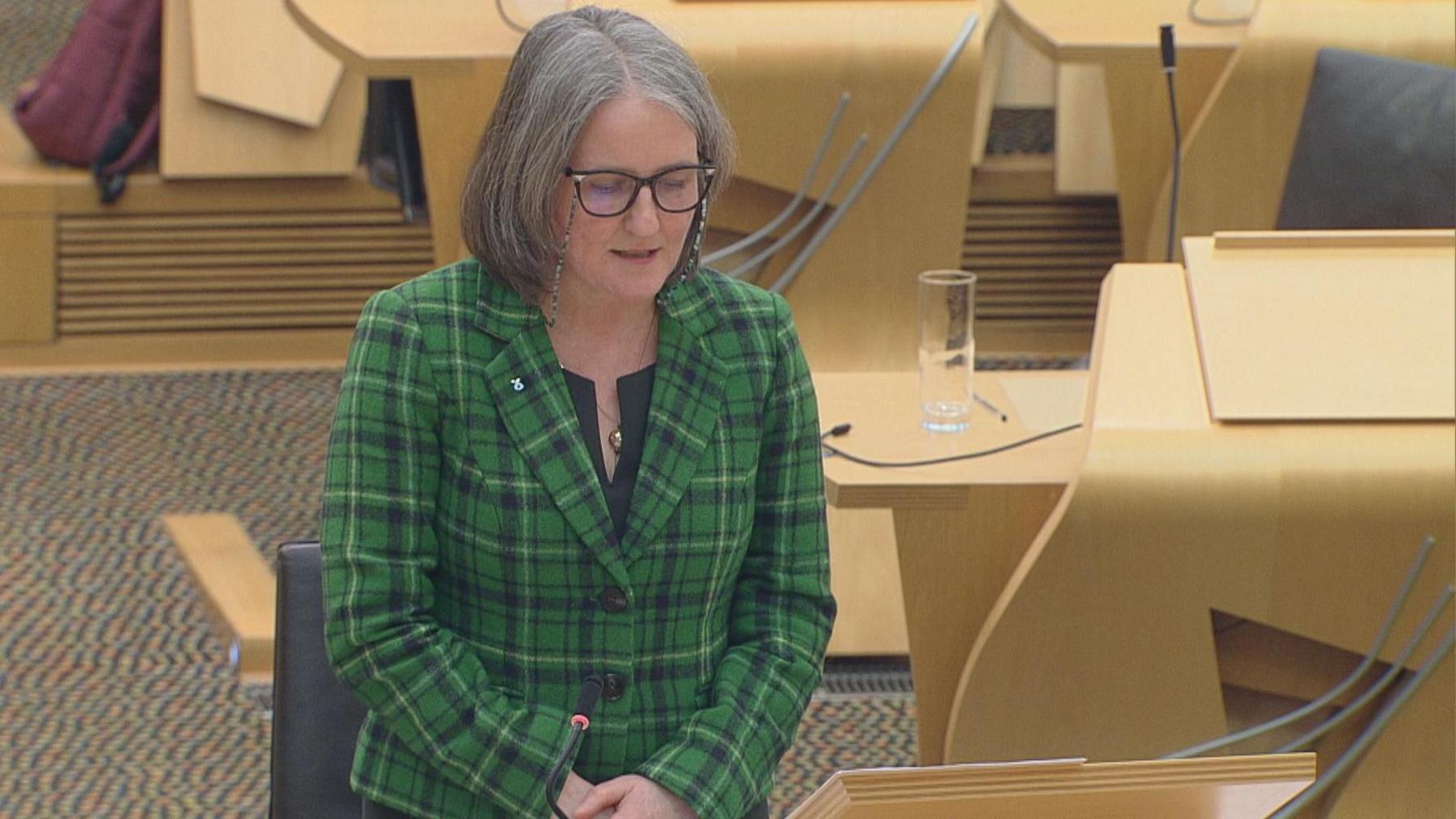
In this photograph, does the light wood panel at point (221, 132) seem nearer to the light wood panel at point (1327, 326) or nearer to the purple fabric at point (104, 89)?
the purple fabric at point (104, 89)

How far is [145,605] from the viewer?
3482mm

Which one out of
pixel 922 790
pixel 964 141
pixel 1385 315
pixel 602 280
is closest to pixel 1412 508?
pixel 1385 315

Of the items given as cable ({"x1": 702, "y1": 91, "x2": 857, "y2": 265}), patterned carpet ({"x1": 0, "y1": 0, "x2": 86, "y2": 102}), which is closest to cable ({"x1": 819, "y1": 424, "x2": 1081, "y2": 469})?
cable ({"x1": 702, "y1": 91, "x2": 857, "y2": 265})

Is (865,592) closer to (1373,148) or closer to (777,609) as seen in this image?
(1373,148)

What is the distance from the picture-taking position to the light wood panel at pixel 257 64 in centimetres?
470

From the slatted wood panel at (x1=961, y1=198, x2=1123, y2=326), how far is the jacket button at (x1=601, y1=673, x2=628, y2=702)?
3.38 meters

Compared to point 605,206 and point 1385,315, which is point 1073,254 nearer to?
point 1385,315

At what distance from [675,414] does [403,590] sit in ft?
0.79

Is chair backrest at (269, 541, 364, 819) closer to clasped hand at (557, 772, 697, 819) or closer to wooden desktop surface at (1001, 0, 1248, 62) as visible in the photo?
clasped hand at (557, 772, 697, 819)

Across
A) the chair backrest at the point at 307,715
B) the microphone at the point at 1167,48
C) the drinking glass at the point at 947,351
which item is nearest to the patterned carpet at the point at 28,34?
the microphone at the point at 1167,48

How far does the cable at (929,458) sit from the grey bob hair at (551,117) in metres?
0.89

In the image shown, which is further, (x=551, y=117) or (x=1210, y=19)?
(x=1210, y=19)

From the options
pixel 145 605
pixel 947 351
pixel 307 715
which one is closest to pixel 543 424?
pixel 307 715

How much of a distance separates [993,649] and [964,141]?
1440mm
